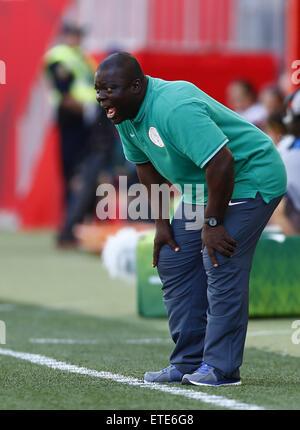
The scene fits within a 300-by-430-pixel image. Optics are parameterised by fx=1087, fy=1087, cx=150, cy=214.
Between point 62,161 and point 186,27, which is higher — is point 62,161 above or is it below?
below

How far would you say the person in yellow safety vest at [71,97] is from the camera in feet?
45.6

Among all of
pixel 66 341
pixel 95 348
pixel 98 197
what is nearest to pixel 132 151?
pixel 95 348

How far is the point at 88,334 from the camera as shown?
285 inches

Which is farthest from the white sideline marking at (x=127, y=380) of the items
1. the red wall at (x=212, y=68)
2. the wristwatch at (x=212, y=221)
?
the red wall at (x=212, y=68)

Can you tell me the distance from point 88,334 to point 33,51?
11169mm

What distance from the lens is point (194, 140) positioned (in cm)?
483

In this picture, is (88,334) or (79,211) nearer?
(88,334)

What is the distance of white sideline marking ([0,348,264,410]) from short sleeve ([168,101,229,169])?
3.38 ft

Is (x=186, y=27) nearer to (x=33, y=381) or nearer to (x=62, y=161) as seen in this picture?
(x=62, y=161)

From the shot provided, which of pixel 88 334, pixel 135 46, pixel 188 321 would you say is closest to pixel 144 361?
pixel 188 321

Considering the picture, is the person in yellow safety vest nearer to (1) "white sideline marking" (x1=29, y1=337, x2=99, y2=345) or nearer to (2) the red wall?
(2) the red wall

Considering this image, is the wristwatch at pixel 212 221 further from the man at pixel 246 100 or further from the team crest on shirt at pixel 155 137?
the man at pixel 246 100

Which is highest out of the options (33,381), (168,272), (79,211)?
(168,272)
